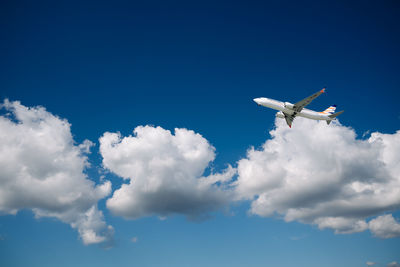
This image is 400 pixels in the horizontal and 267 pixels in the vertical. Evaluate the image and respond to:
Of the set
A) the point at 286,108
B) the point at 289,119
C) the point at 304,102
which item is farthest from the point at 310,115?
the point at 286,108

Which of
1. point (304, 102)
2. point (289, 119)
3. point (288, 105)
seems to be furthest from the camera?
point (289, 119)

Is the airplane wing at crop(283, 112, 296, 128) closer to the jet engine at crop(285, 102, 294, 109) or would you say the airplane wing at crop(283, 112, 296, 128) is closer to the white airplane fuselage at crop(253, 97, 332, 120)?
the white airplane fuselage at crop(253, 97, 332, 120)

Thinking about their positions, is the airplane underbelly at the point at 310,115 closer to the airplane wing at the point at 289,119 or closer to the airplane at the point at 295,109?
the airplane at the point at 295,109

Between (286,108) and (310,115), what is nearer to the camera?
(286,108)

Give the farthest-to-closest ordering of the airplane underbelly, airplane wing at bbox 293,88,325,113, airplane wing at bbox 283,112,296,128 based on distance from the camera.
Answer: airplane wing at bbox 283,112,296,128 → the airplane underbelly → airplane wing at bbox 293,88,325,113

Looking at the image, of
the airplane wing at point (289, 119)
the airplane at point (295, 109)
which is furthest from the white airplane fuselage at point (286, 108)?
the airplane wing at point (289, 119)

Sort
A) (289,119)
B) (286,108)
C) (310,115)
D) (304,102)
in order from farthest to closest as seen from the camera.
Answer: (289,119) < (310,115) < (286,108) < (304,102)

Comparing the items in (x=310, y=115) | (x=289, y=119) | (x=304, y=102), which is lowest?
(x=310, y=115)

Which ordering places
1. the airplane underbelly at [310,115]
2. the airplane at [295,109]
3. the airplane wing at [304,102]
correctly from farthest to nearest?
the airplane underbelly at [310,115] → the airplane at [295,109] → the airplane wing at [304,102]

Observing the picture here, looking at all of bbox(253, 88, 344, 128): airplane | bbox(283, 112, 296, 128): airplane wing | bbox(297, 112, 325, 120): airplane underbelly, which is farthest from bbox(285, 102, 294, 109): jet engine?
bbox(283, 112, 296, 128): airplane wing

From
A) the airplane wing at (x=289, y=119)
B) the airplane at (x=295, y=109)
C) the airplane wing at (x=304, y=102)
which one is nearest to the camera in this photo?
the airplane wing at (x=304, y=102)

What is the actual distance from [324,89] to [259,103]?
2401 cm

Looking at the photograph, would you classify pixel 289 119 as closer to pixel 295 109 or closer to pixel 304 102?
pixel 295 109

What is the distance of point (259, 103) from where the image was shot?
371ft
